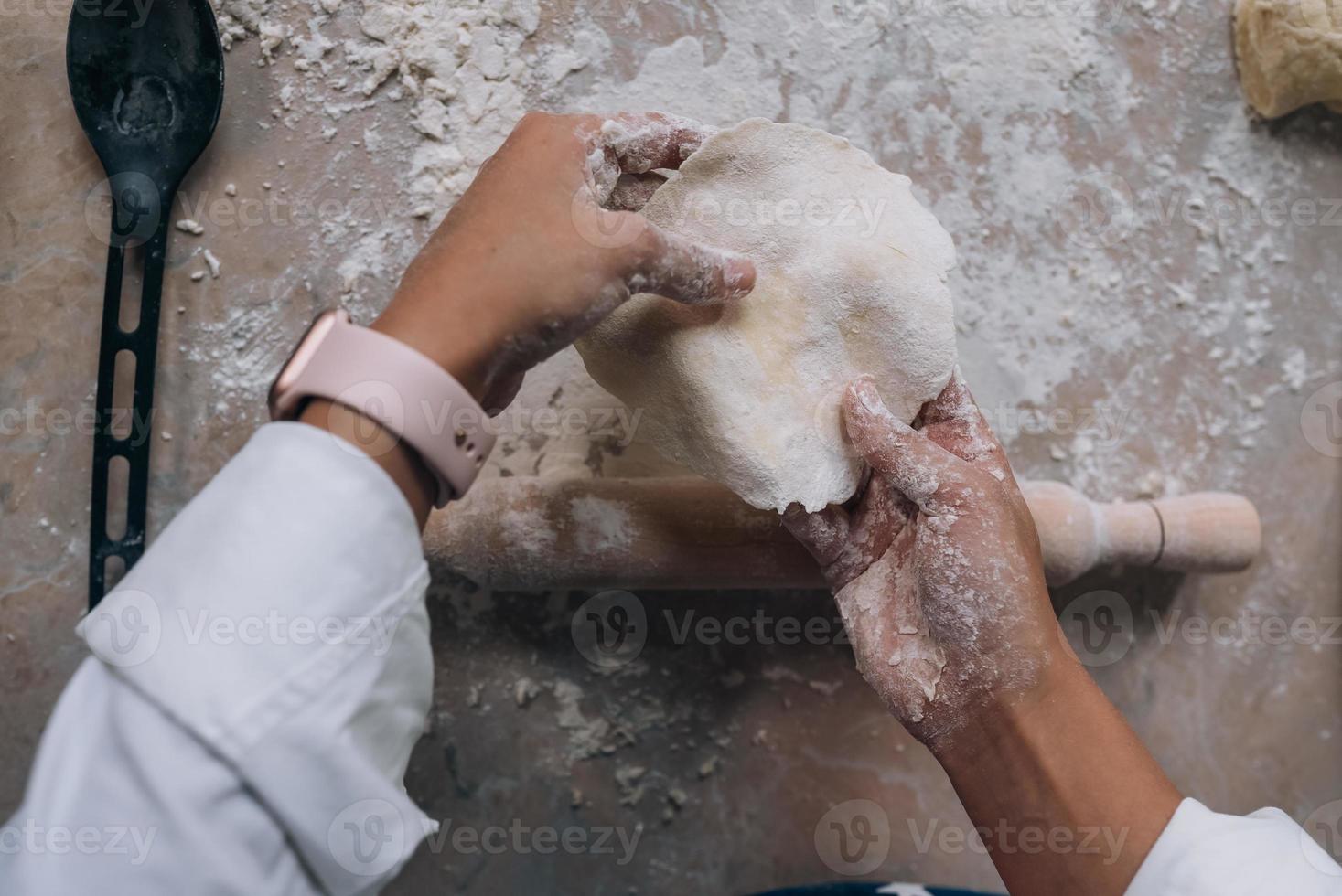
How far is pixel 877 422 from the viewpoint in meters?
1.08

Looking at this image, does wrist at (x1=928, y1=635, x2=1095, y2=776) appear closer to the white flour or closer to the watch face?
the white flour

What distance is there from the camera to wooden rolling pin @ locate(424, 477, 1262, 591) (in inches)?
49.5

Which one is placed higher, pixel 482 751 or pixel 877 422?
pixel 877 422

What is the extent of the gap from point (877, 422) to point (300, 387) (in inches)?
26.3

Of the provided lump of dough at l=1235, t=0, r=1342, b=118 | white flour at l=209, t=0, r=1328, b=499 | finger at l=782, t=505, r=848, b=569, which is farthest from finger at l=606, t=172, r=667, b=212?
lump of dough at l=1235, t=0, r=1342, b=118

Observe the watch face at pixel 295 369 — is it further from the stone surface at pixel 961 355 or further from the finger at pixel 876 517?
the finger at pixel 876 517

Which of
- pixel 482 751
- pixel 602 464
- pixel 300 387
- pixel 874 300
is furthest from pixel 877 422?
pixel 482 751

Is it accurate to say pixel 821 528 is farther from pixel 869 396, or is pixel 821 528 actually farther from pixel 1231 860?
pixel 1231 860

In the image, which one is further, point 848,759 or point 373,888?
point 848,759

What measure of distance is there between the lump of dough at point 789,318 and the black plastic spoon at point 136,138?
747 millimetres

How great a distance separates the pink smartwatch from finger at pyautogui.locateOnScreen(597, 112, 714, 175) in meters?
0.38

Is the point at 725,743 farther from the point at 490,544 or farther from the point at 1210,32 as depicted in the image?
the point at 1210,32

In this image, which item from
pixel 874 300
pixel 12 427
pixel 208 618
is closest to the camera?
pixel 208 618

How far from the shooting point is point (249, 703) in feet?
2.37
